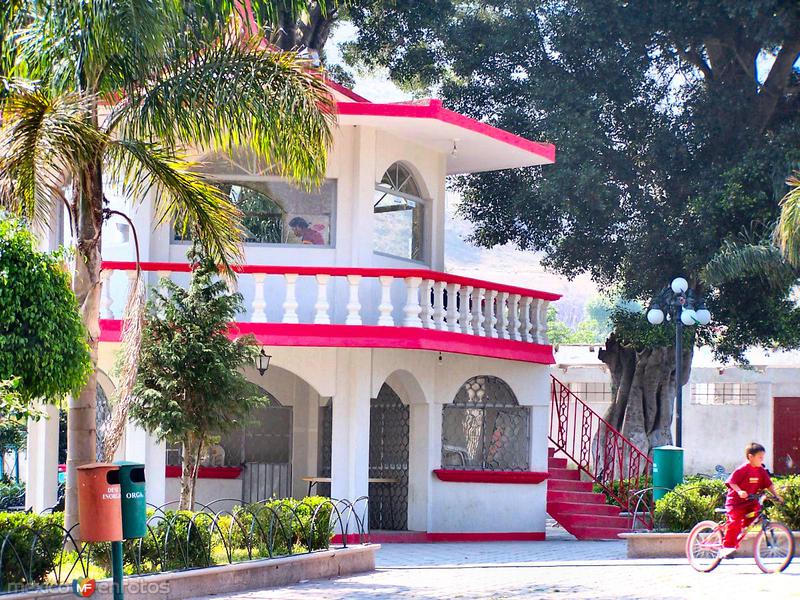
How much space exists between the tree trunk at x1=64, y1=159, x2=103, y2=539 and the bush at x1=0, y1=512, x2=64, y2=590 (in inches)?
57.0

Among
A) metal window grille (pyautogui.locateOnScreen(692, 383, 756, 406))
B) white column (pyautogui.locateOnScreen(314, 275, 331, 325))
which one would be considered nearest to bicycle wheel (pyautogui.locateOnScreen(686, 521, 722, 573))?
white column (pyautogui.locateOnScreen(314, 275, 331, 325))

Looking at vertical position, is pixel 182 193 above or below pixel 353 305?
above

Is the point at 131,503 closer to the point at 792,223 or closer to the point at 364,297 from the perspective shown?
the point at 364,297

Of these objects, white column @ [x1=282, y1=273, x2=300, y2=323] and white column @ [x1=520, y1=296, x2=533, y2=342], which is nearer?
white column @ [x1=282, y1=273, x2=300, y2=323]

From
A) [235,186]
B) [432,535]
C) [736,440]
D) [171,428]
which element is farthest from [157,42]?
[736,440]

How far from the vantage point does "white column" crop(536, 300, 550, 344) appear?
21.4 m

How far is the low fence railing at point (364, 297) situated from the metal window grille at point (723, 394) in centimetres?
1980

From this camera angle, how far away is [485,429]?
21.3 metres

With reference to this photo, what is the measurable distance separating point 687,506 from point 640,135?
11902mm

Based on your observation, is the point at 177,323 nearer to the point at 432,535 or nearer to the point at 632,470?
the point at 432,535

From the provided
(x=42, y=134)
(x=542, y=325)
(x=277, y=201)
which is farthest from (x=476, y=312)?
(x=42, y=134)

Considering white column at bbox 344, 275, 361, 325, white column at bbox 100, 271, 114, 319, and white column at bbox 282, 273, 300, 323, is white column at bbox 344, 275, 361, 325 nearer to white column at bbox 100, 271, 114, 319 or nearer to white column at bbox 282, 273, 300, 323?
white column at bbox 282, 273, 300, 323

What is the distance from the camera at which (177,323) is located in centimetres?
1539

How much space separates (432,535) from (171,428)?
20.1 ft
